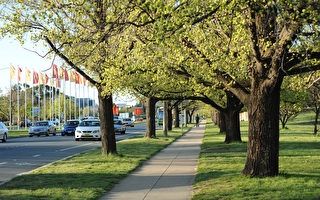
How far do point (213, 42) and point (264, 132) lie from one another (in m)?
3.36

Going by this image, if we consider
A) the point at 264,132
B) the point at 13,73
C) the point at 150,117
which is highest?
the point at 13,73

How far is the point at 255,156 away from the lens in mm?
10406

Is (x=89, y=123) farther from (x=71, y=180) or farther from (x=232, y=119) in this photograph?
(x=71, y=180)

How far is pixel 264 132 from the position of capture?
1036cm

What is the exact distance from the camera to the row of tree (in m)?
8.61

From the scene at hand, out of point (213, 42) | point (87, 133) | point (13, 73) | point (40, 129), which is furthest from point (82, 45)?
point (13, 73)

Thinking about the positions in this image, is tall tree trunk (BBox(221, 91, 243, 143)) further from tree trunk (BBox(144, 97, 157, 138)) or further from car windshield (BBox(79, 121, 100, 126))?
car windshield (BBox(79, 121, 100, 126))

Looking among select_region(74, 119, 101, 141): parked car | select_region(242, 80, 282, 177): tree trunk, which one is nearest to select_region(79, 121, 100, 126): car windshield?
select_region(74, 119, 101, 141): parked car

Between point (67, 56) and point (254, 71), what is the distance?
22.1 ft

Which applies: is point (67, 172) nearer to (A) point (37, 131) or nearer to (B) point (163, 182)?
(B) point (163, 182)

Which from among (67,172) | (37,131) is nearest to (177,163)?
(67,172)

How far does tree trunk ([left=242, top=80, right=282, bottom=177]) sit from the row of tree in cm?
2

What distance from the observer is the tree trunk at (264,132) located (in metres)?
10.4

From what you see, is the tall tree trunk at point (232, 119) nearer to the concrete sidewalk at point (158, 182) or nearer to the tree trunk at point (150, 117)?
the tree trunk at point (150, 117)
